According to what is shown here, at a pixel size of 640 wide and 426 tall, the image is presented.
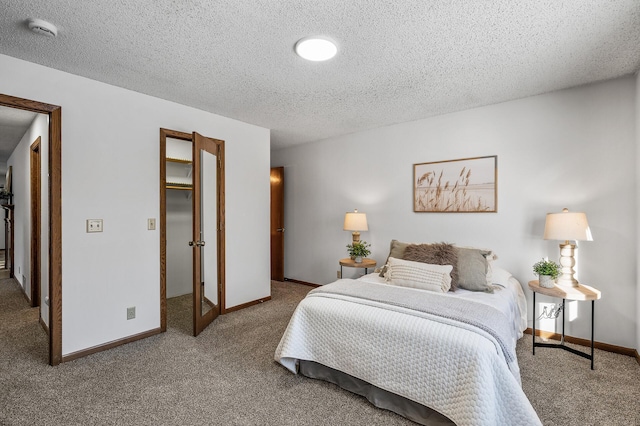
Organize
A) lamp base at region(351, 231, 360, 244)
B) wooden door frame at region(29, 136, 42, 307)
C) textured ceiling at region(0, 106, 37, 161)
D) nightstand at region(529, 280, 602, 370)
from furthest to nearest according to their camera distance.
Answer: lamp base at region(351, 231, 360, 244), wooden door frame at region(29, 136, 42, 307), textured ceiling at region(0, 106, 37, 161), nightstand at region(529, 280, 602, 370)

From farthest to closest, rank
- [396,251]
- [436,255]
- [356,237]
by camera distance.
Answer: [356,237] < [396,251] < [436,255]

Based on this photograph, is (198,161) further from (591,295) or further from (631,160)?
(631,160)

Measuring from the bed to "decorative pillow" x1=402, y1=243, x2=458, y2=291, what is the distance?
0.31 meters

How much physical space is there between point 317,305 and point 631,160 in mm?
2929

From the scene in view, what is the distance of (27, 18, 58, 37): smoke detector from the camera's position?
1.87 m

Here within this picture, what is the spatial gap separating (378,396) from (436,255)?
4.75 feet

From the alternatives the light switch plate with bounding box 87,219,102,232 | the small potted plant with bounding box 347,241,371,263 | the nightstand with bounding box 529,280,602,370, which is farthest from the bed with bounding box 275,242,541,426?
the light switch plate with bounding box 87,219,102,232

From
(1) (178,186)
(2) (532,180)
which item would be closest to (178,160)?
(1) (178,186)

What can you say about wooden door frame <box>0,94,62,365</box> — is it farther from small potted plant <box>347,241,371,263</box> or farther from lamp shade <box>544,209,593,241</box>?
lamp shade <box>544,209,593,241</box>

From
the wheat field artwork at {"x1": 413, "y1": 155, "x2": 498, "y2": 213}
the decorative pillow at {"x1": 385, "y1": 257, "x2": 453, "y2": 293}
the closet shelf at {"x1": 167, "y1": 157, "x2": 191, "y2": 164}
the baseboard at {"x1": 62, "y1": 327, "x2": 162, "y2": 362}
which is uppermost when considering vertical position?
the closet shelf at {"x1": 167, "y1": 157, "x2": 191, "y2": 164}

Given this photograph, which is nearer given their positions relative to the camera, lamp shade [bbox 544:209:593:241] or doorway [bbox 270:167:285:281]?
lamp shade [bbox 544:209:593:241]

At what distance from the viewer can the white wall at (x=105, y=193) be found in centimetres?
257

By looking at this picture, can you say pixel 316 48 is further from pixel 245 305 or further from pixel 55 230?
A: pixel 245 305

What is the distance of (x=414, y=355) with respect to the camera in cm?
188
